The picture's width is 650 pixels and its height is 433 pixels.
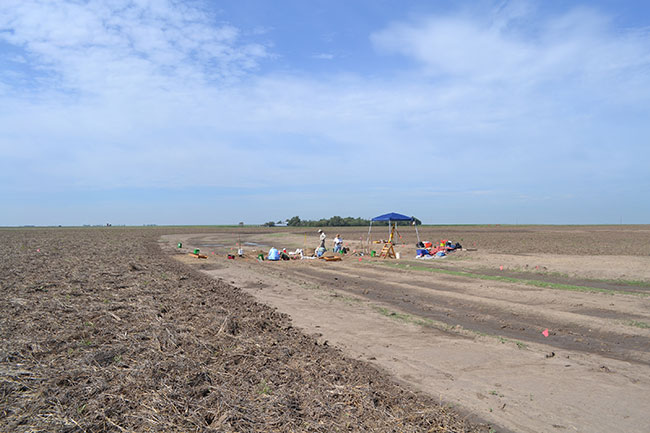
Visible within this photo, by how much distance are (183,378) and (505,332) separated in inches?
230

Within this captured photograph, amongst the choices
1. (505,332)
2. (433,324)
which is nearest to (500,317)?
(505,332)

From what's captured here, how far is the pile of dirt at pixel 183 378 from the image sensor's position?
4.02 meters

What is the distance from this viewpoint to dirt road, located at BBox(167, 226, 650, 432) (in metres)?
4.84

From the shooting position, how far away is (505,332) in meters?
8.02

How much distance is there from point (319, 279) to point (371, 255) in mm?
8850

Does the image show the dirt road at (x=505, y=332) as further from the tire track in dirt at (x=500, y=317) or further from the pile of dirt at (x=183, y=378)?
the pile of dirt at (x=183, y=378)

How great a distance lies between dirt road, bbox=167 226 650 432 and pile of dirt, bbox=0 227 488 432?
0.73m

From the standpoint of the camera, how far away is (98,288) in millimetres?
11555

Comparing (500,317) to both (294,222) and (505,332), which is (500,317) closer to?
(505,332)

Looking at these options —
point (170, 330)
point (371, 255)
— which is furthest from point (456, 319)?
point (371, 255)

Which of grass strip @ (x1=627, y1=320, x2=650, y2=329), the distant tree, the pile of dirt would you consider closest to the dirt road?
grass strip @ (x1=627, y1=320, x2=650, y2=329)

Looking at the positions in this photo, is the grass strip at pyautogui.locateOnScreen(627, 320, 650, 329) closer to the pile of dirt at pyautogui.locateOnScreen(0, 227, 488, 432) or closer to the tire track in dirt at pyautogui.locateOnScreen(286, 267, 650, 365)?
the tire track in dirt at pyautogui.locateOnScreen(286, 267, 650, 365)

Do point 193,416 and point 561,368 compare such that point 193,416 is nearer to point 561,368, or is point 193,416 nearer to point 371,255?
point 561,368

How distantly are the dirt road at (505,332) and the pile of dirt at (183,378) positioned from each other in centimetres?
73
